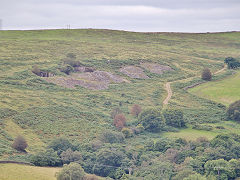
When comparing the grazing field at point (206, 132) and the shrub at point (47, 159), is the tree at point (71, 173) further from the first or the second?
the grazing field at point (206, 132)

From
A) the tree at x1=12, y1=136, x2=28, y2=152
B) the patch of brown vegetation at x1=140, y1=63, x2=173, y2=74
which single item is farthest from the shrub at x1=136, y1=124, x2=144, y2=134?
the patch of brown vegetation at x1=140, y1=63, x2=173, y2=74

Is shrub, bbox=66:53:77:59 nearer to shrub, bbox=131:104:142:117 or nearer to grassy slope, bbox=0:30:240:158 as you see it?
Answer: grassy slope, bbox=0:30:240:158

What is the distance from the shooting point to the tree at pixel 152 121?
231ft

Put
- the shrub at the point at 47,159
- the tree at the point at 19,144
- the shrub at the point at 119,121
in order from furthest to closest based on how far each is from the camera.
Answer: the shrub at the point at 119,121 < the tree at the point at 19,144 < the shrub at the point at 47,159

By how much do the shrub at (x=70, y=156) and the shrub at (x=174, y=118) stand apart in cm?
2349

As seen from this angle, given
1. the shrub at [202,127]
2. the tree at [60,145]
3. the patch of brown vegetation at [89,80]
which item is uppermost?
the patch of brown vegetation at [89,80]

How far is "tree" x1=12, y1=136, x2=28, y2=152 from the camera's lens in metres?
52.8

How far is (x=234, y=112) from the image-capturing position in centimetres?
7781

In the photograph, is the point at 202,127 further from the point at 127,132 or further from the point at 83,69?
the point at 83,69

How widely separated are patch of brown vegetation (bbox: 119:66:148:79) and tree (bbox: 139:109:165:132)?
29.7 m

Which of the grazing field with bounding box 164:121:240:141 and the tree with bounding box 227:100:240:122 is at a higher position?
the tree with bounding box 227:100:240:122

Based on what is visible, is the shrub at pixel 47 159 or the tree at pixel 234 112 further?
the tree at pixel 234 112

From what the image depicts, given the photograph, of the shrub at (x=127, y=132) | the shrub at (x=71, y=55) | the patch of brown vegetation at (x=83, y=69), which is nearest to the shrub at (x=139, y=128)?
the shrub at (x=127, y=132)

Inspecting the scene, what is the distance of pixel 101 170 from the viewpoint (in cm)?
5266
